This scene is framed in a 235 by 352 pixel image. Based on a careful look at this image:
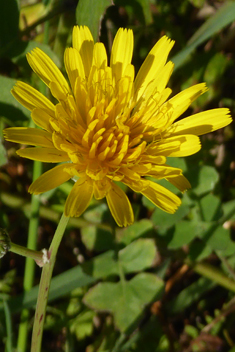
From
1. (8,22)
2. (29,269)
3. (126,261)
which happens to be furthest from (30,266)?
(8,22)

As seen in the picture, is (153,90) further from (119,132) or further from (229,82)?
(229,82)

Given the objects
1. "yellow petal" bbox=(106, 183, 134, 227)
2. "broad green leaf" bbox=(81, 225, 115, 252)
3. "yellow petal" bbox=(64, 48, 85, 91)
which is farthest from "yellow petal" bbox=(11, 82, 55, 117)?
"broad green leaf" bbox=(81, 225, 115, 252)

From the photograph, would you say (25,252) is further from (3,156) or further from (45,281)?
(3,156)

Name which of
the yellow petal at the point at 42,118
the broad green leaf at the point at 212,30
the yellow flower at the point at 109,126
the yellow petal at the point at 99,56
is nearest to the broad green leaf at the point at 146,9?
the broad green leaf at the point at 212,30

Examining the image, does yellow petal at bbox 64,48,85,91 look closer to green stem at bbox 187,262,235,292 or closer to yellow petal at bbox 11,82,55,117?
yellow petal at bbox 11,82,55,117

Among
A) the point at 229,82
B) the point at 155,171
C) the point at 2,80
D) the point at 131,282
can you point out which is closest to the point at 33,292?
the point at 131,282
